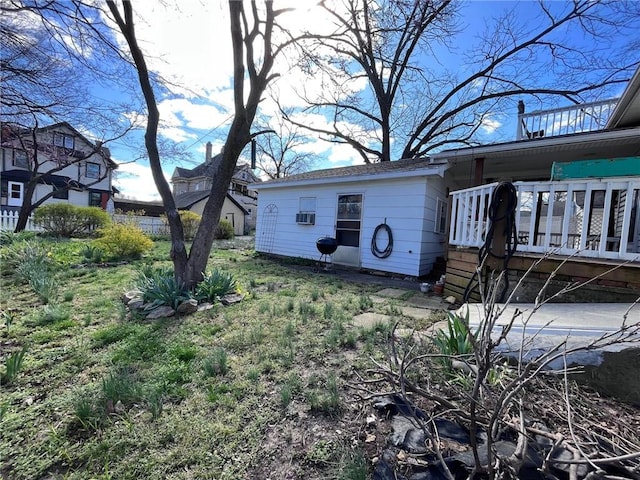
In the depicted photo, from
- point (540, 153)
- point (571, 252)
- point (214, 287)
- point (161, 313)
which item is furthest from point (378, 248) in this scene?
point (161, 313)

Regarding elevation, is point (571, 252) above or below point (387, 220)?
below

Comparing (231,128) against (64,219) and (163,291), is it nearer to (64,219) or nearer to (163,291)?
(163,291)

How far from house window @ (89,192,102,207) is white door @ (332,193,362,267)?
24.5 meters

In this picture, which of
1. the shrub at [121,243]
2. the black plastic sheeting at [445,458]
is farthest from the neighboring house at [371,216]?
the black plastic sheeting at [445,458]

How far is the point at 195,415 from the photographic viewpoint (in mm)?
1857

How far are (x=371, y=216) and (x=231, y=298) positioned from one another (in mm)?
4559

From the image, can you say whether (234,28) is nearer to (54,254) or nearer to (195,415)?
(195,415)

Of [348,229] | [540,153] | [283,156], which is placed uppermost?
[283,156]

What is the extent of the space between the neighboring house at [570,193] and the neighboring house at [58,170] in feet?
53.2

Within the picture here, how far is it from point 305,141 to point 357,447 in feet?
81.5

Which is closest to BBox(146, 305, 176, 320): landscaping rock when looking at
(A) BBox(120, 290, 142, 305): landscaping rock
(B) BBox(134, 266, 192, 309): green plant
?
(B) BBox(134, 266, 192, 309): green plant

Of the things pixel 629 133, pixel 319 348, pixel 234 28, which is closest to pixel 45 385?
pixel 319 348

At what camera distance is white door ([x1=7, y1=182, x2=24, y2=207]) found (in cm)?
1989

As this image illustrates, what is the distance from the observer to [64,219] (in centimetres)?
1048
